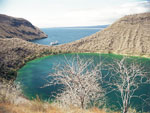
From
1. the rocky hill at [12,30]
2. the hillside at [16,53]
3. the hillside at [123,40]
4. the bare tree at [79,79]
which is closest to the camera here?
the bare tree at [79,79]

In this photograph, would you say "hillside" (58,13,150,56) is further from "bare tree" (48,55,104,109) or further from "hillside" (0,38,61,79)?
"bare tree" (48,55,104,109)

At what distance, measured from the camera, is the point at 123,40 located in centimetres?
6141

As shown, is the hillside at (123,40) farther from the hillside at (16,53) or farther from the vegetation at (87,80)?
the vegetation at (87,80)

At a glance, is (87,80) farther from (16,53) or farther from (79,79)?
(16,53)

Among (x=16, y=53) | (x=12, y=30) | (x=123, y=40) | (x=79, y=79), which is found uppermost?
(x=12, y=30)

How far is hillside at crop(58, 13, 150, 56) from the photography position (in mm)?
54594

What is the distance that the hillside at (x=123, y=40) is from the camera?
179 feet

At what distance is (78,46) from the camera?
63.6 m

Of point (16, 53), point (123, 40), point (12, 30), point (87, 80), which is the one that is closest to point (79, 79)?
point (87, 80)

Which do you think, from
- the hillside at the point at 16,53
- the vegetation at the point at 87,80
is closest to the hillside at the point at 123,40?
the hillside at the point at 16,53

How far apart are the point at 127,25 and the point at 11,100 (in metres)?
75.7

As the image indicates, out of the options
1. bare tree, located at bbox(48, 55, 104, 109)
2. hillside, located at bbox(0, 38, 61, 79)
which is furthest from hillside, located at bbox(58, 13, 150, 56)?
bare tree, located at bbox(48, 55, 104, 109)

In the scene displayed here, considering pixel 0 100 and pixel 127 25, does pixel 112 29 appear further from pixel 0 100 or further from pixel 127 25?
pixel 0 100

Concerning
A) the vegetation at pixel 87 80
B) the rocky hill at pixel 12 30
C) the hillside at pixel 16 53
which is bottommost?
the hillside at pixel 16 53
